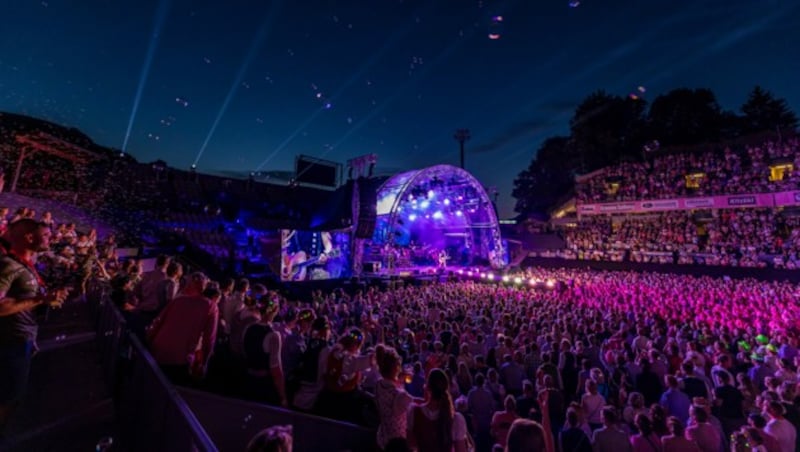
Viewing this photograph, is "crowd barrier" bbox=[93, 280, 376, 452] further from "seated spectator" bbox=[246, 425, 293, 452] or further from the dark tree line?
the dark tree line

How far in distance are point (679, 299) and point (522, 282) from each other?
9785mm

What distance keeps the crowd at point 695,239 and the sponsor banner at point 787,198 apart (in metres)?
0.90

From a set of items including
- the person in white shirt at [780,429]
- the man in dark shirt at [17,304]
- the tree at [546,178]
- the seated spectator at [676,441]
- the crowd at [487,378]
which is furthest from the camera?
the tree at [546,178]

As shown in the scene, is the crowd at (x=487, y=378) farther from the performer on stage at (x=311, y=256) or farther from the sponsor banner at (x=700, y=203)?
the sponsor banner at (x=700, y=203)

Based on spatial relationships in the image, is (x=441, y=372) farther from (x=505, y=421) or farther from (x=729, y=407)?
(x=729, y=407)

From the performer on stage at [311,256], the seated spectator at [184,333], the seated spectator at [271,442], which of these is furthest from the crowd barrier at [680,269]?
the seated spectator at [271,442]

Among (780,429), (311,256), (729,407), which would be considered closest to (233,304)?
(780,429)

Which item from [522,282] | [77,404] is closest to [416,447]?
[77,404]

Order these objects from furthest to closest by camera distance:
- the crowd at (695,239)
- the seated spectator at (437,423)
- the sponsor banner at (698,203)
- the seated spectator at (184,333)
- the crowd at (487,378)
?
the sponsor banner at (698,203) < the crowd at (695,239) < the seated spectator at (184,333) < the crowd at (487,378) < the seated spectator at (437,423)

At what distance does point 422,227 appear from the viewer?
37219mm

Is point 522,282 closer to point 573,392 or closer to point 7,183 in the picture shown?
point 573,392

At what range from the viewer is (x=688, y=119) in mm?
44688

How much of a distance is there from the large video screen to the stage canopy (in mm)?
3354

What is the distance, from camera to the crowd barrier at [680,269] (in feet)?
70.1
